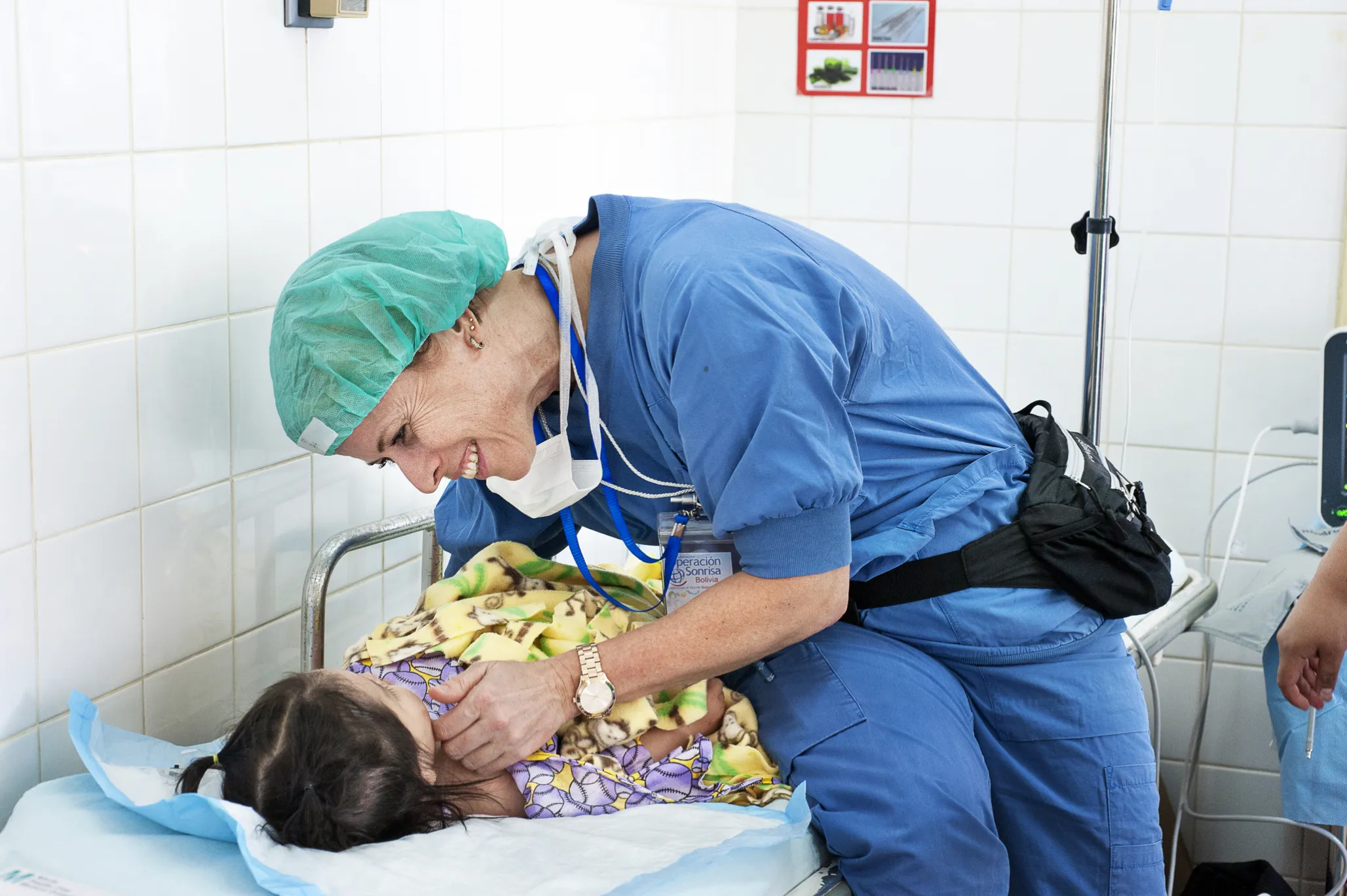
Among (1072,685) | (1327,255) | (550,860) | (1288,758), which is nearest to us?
(550,860)

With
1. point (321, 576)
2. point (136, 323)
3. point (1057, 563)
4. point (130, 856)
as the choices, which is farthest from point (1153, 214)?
point (130, 856)

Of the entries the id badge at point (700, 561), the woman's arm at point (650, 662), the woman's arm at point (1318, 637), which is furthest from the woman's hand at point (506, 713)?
the woman's arm at point (1318, 637)

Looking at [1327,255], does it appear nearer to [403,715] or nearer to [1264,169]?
[1264,169]

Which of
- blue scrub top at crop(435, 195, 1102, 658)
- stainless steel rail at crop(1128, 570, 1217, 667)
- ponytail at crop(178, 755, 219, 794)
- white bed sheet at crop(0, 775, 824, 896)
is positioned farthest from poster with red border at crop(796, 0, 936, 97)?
ponytail at crop(178, 755, 219, 794)

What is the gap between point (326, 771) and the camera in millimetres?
1301

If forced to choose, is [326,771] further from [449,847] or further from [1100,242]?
[1100,242]

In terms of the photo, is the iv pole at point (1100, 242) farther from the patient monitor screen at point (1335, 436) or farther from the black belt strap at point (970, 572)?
the black belt strap at point (970, 572)

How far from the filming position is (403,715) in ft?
4.66

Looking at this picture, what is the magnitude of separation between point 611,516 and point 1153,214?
168cm

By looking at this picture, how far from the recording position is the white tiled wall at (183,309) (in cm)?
138

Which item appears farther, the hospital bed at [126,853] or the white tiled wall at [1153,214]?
the white tiled wall at [1153,214]

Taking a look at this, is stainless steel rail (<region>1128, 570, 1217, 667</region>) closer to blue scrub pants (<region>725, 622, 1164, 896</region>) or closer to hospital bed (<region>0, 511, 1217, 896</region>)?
blue scrub pants (<region>725, 622, 1164, 896</region>)

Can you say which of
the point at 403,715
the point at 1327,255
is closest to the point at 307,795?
the point at 403,715

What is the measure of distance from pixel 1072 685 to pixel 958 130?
5.68 ft
